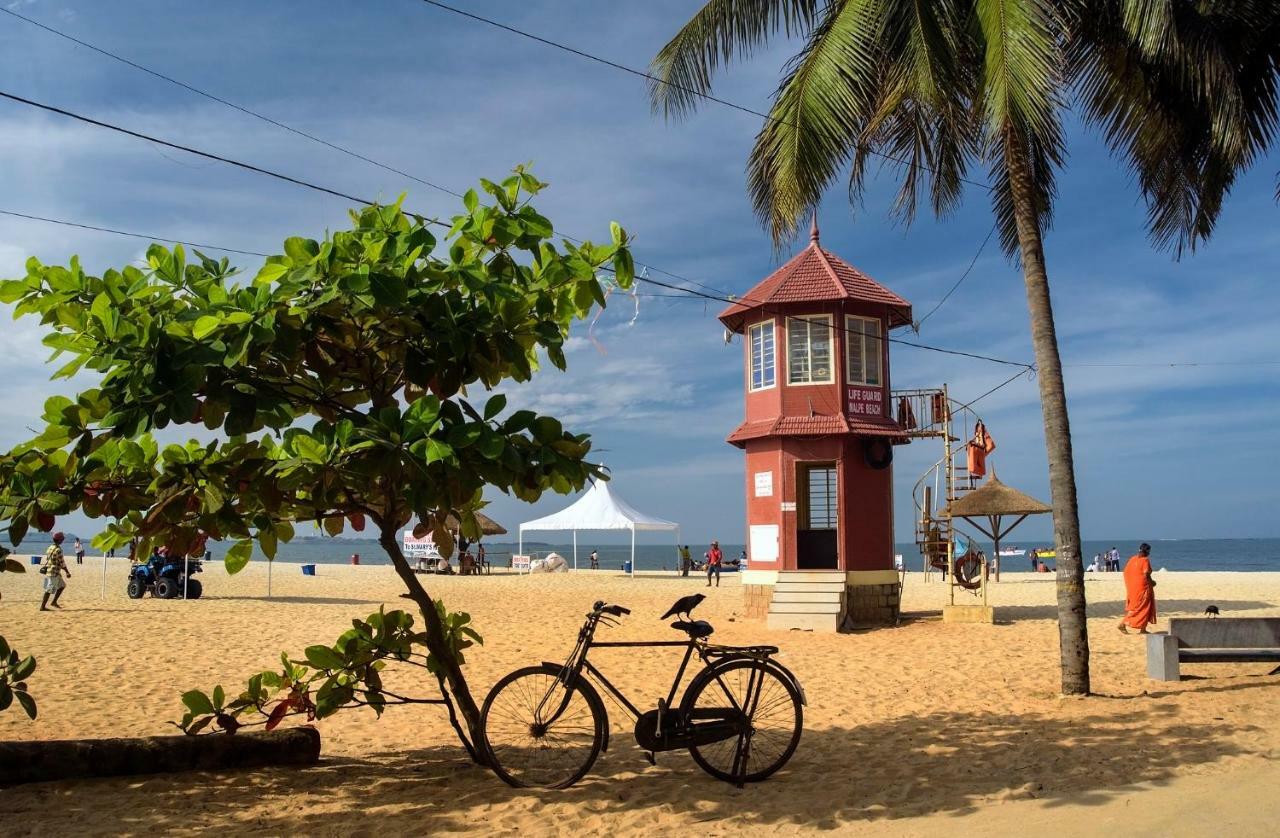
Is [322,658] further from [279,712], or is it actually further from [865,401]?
[865,401]

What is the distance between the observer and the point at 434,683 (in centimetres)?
1154

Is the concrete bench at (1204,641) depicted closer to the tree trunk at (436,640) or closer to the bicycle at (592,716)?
the bicycle at (592,716)

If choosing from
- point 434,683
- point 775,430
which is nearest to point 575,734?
point 434,683

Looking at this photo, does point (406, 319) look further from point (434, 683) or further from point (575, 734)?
point (434, 683)

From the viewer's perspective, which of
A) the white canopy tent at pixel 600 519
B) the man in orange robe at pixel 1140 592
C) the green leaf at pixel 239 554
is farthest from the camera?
the white canopy tent at pixel 600 519

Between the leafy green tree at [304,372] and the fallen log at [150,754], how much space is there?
4.38ft

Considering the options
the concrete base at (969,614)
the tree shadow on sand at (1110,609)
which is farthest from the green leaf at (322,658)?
the tree shadow on sand at (1110,609)

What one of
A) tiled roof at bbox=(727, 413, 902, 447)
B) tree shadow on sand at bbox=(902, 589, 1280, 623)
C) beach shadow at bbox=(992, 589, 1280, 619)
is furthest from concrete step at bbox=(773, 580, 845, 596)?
beach shadow at bbox=(992, 589, 1280, 619)

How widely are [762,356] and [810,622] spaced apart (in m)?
5.01

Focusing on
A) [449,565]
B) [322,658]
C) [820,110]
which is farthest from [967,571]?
[449,565]

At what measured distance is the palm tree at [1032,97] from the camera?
928cm

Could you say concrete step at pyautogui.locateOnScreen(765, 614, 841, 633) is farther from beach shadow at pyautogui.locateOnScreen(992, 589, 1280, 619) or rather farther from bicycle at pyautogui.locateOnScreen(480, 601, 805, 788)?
bicycle at pyautogui.locateOnScreen(480, 601, 805, 788)

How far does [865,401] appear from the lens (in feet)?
58.4

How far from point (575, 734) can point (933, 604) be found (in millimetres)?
18898
